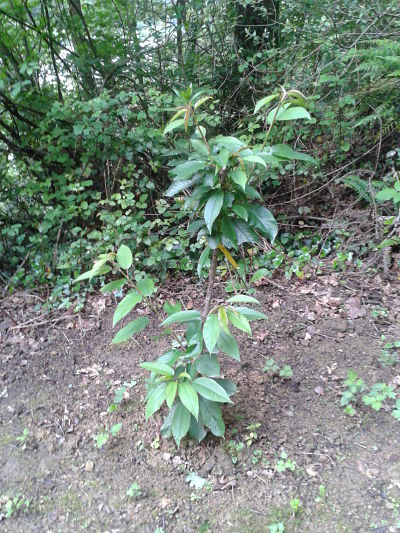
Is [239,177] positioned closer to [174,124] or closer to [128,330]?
[174,124]

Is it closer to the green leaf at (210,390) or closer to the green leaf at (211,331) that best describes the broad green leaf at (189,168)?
the green leaf at (211,331)

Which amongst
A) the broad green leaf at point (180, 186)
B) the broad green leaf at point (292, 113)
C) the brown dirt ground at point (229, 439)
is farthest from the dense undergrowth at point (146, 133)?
the broad green leaf at point (292, 113)

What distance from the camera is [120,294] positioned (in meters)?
3.54

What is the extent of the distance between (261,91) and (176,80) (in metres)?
0.99

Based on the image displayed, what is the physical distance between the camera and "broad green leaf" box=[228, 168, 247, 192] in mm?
1517

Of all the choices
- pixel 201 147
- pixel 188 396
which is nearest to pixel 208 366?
pixel 188 396

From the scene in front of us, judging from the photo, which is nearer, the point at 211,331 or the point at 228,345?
the point at 211,331

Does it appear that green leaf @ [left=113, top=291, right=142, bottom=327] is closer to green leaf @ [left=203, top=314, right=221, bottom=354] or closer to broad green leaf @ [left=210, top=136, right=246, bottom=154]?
green leaf @ [left=203, top=314, right=221, bottom=354]

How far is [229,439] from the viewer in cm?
206

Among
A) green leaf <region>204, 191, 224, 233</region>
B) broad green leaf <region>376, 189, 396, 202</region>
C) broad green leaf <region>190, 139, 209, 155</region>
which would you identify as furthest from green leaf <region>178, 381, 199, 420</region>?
broad green leaf <region>376, 189, 396, 202</region>

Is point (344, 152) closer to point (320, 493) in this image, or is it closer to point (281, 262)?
point (281, 262)

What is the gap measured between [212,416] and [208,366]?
10.2 inches

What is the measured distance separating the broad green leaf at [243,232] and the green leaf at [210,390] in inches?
26.3

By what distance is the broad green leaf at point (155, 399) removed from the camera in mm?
1687
